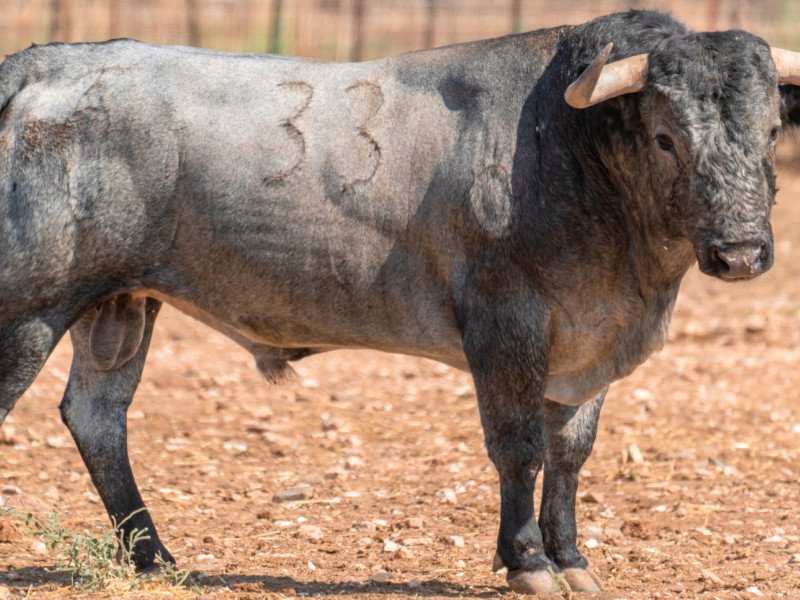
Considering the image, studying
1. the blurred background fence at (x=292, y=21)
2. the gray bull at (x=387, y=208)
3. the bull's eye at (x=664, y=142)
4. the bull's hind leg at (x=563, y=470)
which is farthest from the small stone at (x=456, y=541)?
the blurred background fence at (x=292, y=21)

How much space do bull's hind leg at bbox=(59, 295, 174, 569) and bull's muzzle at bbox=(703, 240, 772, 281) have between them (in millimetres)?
2522

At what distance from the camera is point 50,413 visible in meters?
7.94

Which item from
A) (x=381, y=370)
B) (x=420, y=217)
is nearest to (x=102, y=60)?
(x=420, y=217)

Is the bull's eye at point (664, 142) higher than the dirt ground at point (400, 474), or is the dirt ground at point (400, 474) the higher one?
the bull's eye at point (664, 142)

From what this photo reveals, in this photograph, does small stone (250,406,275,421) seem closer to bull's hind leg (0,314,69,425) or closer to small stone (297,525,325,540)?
small stone (297,525,325,540)

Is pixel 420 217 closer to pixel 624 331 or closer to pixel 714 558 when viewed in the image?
pixel 624 331

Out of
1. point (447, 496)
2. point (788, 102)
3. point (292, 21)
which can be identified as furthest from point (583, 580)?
point (292, 21)

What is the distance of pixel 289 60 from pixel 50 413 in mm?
3716

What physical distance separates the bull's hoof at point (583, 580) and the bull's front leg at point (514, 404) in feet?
0.61

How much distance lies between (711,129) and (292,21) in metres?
12.1

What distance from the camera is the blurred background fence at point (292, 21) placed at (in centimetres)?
1579

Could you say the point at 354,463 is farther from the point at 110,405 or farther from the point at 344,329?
the point at 344,329

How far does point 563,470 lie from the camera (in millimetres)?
5297

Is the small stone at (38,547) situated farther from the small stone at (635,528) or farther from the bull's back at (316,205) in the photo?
the small stone at (635,528)
